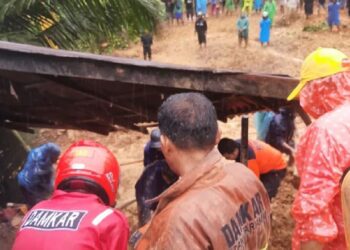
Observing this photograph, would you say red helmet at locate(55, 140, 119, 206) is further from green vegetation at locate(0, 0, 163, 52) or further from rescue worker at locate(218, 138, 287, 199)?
green vegetation at locate(0, 0, 163, 52)

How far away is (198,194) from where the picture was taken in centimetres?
182

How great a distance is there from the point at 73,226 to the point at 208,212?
1.78 feet

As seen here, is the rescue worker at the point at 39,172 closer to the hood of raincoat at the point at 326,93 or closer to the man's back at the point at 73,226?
the hood of raincoat at the point at 326,93

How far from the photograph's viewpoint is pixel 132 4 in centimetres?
652

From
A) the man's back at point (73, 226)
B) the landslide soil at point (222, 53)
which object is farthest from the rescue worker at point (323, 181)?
the landslide soil at point (222, 53)

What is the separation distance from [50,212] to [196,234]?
64 cm

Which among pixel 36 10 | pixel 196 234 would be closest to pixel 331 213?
pixel 196 234

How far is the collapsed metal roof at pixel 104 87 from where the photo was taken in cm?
305

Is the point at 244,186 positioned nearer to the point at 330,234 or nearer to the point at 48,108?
the point at 330,234

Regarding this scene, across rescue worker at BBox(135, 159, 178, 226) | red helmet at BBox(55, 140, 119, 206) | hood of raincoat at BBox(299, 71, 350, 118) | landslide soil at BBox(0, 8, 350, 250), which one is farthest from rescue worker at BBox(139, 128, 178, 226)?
landslide soil at BBox(0, 8, 350, 250)

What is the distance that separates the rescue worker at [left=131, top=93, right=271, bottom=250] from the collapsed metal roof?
4.05 ft

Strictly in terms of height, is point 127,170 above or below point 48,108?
below

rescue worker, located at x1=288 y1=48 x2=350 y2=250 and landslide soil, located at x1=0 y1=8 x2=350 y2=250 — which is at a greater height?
rescue worker, located at x1=288 y1=48 x2=350 y2=250

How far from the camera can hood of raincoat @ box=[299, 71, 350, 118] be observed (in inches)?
106
